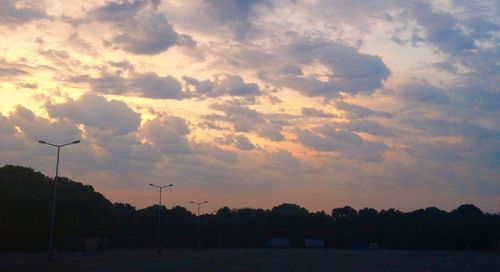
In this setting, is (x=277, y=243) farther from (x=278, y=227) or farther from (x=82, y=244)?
(x=82, y=244)

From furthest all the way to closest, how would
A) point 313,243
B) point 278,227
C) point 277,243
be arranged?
point 278,227 < point 313,243 < point 277,243

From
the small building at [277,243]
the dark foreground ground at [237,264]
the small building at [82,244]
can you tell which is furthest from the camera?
the small building at [277,243]

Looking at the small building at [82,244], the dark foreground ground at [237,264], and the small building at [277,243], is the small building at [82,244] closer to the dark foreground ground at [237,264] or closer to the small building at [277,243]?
the dark foreground ground at [237,264]

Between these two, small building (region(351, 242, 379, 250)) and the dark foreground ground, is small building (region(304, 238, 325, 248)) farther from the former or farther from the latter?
the dark foreground ground

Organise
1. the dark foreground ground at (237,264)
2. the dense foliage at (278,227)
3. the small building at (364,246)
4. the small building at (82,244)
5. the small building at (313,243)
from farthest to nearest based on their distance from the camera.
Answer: the small building at (313,243)
the small building at (364,246)
the dense foliage at (278,227)
the small building at (82,244)
the dark foreground ground at (237,264)

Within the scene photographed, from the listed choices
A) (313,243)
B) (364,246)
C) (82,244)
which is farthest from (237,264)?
(313,243)

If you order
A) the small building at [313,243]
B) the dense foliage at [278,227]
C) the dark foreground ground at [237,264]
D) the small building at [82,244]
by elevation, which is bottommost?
the dark foreground ground at [237,264]

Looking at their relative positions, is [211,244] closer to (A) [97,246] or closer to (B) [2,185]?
(A) [97,246]

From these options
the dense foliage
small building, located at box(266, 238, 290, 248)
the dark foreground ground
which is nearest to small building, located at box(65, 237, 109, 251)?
the dense foliage

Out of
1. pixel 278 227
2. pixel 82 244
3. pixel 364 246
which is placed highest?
pixel 278 227

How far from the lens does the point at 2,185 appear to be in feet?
333

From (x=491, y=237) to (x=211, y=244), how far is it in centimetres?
6704

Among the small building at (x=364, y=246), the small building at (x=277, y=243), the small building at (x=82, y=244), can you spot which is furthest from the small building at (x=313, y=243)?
the small building at (x=82, y=244)

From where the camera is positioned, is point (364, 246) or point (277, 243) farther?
point (277, 243)
